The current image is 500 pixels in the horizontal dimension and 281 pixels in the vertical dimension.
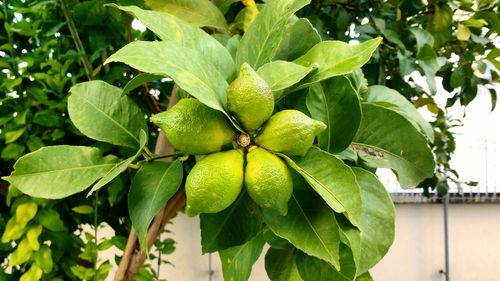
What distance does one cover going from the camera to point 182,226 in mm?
1567

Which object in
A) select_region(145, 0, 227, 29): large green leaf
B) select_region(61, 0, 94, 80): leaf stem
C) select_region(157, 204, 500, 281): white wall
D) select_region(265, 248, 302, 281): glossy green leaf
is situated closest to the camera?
select_region(265, 248, 302, 281): glossy green leaf

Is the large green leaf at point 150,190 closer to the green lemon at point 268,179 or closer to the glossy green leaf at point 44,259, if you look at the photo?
the green lemon at point 268,179

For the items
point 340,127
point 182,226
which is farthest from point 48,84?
point 182,226

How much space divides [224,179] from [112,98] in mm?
121

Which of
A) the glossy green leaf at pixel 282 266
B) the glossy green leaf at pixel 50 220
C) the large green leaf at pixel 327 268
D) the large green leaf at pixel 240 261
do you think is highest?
the large green leaf at pixel 327 268

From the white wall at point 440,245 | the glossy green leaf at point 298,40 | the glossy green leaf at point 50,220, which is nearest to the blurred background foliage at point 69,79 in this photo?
the glossy green leaf at point 50,220

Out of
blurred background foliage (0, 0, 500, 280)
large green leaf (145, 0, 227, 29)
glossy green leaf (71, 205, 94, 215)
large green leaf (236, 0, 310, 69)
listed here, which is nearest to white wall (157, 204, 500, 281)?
blurred background foliage (0, 0, 500, 280)

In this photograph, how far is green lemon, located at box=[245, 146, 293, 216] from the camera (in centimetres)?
22

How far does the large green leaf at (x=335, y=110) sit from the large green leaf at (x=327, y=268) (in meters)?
0.06

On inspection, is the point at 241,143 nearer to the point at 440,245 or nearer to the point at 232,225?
the point at 232,225

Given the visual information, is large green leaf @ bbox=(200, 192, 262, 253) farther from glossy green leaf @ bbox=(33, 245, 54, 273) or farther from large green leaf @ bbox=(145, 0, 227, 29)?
glossy green leaf @ bbox=(33, 245, 54, 273)

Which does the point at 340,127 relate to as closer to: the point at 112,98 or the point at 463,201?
the point at 112,98

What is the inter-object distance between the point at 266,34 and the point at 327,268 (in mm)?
144

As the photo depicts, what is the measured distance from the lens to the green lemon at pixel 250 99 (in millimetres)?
219
